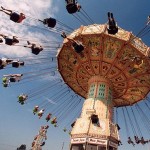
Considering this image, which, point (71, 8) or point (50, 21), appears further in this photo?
point (50, 21)

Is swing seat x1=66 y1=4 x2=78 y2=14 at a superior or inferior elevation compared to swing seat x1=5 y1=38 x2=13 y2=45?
superior

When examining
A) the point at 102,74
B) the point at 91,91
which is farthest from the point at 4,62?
the point at 102,74

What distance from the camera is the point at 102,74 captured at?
1838 centimetres

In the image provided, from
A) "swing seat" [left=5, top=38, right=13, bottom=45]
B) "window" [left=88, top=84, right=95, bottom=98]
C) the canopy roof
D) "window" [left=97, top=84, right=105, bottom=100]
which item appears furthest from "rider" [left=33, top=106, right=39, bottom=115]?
"swing seat" [left=5, top=38, right=13, bottom=45]

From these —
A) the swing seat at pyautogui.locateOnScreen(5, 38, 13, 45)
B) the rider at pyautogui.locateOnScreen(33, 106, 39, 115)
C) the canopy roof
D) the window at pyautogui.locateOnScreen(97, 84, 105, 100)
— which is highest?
the canopy roof

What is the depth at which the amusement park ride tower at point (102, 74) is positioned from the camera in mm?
15078

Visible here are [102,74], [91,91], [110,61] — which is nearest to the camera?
[110,61]

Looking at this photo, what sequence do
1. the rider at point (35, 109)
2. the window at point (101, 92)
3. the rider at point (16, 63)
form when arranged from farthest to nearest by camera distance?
the rider at point (35, 109) < the window at point (101, 92) < the rider at point (16, 63)

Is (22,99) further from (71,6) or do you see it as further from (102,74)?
(71,6)

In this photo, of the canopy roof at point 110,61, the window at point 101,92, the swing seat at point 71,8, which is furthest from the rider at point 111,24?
the window at point 101,92

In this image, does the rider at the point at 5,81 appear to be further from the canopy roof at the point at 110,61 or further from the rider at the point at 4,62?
the canopy roof at the point at 110,61

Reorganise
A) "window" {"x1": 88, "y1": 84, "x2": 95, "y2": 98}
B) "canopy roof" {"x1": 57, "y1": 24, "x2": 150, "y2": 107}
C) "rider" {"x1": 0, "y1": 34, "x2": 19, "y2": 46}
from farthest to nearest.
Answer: "window" {"x1": 88, "y1": 84, "x2": 95, "y2": 98}, "canopy roof" {"x1": 57, "y1": 24, "x2": 150, "y2": 107}, "rider" {"x1": 0, "y1": 34, "x2": 19, "y2": 46}

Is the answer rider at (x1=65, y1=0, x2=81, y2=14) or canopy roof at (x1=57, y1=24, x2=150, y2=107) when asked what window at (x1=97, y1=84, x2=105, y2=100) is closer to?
canopy roof at (x1=57, y1=24, x2=150, y2=107)

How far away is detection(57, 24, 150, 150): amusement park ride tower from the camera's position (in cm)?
1508
